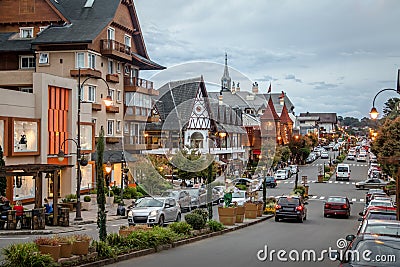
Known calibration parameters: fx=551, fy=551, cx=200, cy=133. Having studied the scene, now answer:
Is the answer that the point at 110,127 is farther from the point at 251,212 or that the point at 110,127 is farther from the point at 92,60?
the point at 251,212

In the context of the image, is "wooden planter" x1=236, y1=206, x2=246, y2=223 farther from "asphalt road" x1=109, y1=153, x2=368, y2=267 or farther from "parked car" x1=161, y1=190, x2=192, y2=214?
"parked car" x1=161, y1=190, x2=192, y2=214

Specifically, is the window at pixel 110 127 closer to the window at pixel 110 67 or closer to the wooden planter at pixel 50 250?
the window at pixel 110 67

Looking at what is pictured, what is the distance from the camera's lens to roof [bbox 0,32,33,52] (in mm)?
49438

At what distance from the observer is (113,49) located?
2003 inches

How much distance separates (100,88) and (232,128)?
93.0 ft

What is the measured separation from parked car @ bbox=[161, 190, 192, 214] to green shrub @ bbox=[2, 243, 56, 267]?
1611 cm

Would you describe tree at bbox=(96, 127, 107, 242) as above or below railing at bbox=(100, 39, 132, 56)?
below

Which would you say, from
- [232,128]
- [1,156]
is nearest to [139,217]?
[232,128]

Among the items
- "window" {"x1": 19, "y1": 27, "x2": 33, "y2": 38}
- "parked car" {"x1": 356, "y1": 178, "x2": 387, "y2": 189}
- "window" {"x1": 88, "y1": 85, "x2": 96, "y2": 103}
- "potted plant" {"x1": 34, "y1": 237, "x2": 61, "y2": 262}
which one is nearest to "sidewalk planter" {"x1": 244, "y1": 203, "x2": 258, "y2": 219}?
"window" {"x1": 88, "y1": 85, "x2": 96, "y2": 103}

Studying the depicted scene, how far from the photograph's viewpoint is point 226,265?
1548cm

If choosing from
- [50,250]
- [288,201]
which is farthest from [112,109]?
[50,250]

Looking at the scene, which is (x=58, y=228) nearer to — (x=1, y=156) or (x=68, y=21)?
(x=1, y=156)

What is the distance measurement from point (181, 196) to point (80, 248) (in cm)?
1720

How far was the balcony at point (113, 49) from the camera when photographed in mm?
50531
